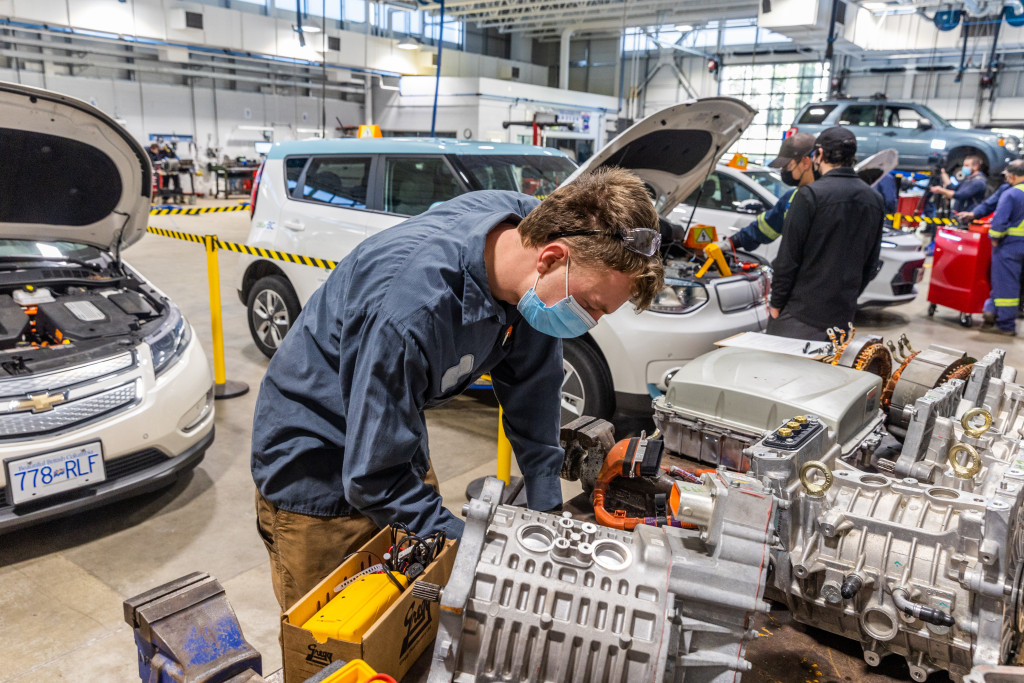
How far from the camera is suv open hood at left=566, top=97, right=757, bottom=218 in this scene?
12.3 ft

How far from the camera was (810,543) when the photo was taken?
1479 mm

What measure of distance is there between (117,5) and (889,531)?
1657 cm

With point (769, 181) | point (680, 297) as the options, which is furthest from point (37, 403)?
point (769, 181)

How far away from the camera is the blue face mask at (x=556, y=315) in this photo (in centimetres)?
144

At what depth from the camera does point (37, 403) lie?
2734 mm

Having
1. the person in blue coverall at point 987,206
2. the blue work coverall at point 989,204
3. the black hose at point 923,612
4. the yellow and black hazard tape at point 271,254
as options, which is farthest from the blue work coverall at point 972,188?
the black hose at point 923,612

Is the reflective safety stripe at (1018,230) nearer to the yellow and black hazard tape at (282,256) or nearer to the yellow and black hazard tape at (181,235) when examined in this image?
the yellow and black hazard tape at (282,256)

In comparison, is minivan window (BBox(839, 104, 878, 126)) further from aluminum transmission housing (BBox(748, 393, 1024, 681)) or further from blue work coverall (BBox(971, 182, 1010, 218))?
Answer: aluminum transmission housing (BBox(748, 393, 1024, 681))

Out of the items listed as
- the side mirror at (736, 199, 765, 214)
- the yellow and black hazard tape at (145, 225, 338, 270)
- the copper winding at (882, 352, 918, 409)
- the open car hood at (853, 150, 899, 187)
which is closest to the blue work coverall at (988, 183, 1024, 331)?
the open car hood at (853, 150, 899, 187)

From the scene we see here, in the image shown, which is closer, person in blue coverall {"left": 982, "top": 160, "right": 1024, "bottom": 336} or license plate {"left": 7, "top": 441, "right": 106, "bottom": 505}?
license plate {"left": 7, "top": 441, "right": 106, "bottom": 505}

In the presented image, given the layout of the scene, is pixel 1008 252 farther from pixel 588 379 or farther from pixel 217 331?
pixel 217 331

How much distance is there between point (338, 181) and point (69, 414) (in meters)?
2.48

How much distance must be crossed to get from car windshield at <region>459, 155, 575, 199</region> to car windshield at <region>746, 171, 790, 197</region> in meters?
3.54

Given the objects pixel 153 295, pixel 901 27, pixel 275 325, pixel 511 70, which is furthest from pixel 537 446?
pixel 511 70
